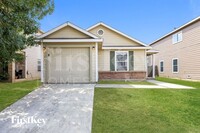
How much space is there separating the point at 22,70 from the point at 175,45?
17132 mm

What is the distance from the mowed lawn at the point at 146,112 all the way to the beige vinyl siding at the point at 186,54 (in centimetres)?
1016

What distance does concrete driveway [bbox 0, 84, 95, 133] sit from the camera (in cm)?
618

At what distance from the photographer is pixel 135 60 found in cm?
1859

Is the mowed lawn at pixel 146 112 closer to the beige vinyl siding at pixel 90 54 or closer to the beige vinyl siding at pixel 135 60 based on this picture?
the beige vinyl siding at pixel 90 54

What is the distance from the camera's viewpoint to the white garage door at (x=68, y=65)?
47.9ft

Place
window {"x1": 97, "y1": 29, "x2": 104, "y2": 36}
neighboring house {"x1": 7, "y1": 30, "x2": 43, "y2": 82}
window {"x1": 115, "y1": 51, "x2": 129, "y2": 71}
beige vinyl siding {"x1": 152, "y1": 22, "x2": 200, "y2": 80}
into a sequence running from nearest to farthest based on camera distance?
window {"x1": 115, "y1": 51, "x2": 129, "y2": 71} < beige vinyl siding {"x1": 152, "y1": 22, "x2": 200, "y2": 80} < window {"x1": 97, "y1": 29, "x2": 104, "y2": 36} < neighboring house {"x1": 7, "y1": 30, "x2": 43, "y2": 82}

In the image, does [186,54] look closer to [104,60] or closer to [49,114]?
[104,60]

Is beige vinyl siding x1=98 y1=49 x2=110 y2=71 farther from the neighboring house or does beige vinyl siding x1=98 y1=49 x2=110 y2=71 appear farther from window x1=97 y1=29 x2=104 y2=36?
the neighboring house

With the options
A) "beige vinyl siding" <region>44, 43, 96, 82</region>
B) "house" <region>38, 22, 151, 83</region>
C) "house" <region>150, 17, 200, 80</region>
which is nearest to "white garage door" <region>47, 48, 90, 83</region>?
"house" <region>38, 22, 151, 83</region>

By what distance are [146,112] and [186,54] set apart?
15.7m

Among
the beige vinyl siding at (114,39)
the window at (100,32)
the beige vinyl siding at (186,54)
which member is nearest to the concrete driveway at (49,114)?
the beige vinyl siding at (114,39)

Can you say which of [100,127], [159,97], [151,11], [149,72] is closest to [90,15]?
[151,11]

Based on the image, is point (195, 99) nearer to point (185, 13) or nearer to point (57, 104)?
point (57, 104)

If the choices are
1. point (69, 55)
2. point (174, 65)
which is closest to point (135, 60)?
point (69, 55)
